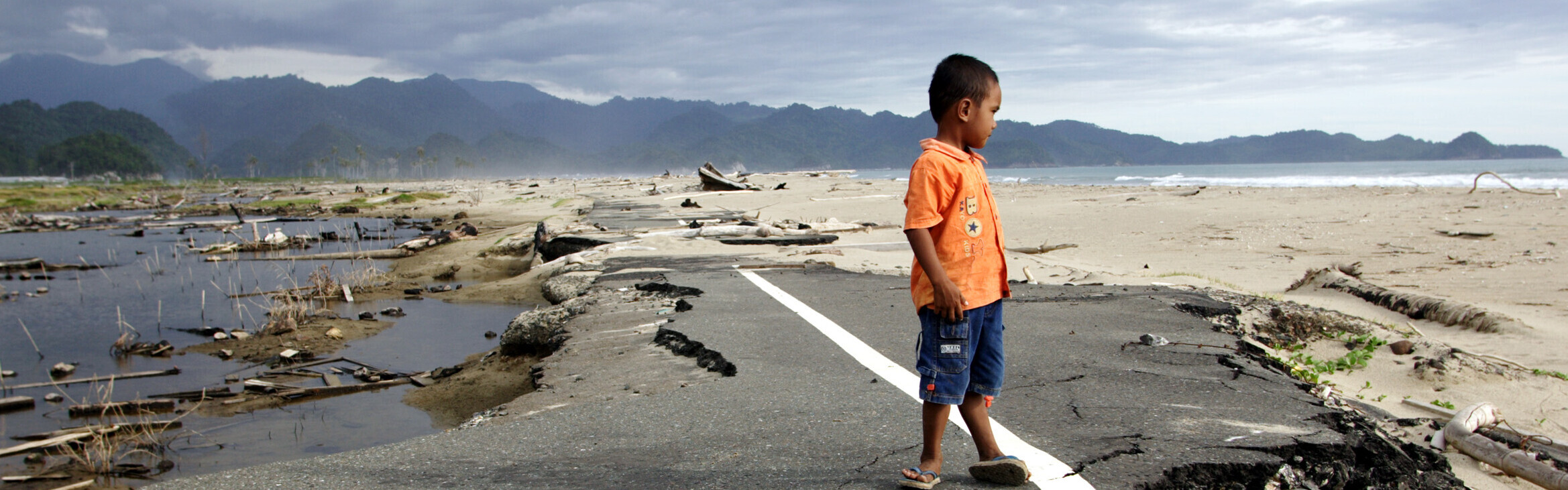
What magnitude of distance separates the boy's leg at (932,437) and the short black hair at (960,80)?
907 mm

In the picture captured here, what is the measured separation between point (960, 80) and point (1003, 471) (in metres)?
1.22

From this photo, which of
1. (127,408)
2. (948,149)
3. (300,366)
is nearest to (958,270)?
(948,149)

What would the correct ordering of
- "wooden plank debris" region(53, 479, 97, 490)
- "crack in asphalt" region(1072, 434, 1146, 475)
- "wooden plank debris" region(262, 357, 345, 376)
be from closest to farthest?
1. "crack in asphalt" region(1072, 434, 1146, 475)
2. "wooden plank debris" region(53, 479, 97, 490)
3. "wooden plank debris" region(262, 357, 345, 376)

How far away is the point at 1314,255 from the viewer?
1101cm

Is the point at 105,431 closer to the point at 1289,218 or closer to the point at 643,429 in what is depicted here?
the point at 643,429

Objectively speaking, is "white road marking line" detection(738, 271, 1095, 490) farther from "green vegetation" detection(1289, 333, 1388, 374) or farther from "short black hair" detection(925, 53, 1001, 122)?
"green vegetation" detection(1289, 333, 1388, 374)

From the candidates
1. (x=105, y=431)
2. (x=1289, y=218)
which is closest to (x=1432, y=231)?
(x=1289, y=218)

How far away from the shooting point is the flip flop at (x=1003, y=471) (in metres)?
2.49

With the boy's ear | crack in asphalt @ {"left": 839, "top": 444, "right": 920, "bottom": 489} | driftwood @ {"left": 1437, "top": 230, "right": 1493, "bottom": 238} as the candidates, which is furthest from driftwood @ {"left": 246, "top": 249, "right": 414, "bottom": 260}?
driftwood @ {"left": 1437, "top": 230, "right": 1493, "bottom": 238}

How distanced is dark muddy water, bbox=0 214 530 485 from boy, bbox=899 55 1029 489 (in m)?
4.02

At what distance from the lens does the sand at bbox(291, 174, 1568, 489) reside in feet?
14.5

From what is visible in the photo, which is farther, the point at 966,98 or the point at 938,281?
the point at 966,98

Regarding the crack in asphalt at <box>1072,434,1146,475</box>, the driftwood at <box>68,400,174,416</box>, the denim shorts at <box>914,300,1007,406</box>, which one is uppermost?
the denim shorts at <box>914,300,1007,406</box>

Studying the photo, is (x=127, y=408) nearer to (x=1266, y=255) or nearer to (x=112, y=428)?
(x=112, y=428)
